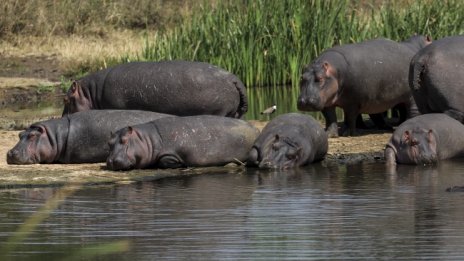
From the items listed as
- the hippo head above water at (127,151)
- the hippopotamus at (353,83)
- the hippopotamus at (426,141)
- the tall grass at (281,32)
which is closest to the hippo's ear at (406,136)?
the hippopotamus at (426,141)

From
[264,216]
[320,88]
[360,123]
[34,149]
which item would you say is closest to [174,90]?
[320,88]

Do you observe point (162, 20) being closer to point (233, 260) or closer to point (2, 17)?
point (2, 17)

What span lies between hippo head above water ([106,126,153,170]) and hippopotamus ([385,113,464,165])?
1.98 m

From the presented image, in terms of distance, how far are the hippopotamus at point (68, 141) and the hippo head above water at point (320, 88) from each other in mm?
2181

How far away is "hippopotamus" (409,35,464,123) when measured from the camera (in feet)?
38.7

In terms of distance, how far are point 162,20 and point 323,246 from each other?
605 inches

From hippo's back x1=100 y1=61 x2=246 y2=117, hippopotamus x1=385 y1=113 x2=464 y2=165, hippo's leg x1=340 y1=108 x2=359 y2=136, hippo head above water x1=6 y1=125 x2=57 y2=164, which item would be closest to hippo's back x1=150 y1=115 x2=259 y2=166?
hippo head above water x1=6 y1=125 x2=57 y2=164

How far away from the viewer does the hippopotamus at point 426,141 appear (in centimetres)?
1074

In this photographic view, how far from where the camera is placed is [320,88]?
1272 cm

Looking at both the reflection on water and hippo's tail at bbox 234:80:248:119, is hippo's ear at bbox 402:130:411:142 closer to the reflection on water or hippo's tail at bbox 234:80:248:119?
the reflection on water

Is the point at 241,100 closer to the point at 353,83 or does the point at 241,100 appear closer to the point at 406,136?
the point at 353,83

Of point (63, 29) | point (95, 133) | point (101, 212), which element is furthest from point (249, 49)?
point (101, 212)

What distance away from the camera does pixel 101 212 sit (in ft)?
27.7

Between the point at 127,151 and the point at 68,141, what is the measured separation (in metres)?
0.77
